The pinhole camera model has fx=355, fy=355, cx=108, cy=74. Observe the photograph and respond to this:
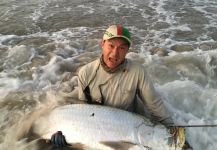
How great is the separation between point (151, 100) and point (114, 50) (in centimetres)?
71

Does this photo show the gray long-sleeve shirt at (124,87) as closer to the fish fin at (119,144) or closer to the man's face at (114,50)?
the man's face at (114,50)

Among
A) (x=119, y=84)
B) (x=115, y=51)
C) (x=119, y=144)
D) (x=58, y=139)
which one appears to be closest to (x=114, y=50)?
(x=115, y=51)

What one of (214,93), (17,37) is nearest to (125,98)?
(214,93)

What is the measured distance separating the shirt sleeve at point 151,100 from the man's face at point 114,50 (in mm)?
312

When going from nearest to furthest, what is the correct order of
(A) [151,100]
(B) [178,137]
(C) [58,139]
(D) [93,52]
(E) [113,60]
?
(B) [178,137] → (C) [58,139] → (E) [113,60] → (A) [151,100] → (D) [93,52]

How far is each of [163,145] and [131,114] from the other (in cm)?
48

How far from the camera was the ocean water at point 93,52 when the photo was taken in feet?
16.9

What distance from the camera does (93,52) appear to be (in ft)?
23.5

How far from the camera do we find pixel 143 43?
300 inches

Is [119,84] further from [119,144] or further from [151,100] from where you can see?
[119,144]

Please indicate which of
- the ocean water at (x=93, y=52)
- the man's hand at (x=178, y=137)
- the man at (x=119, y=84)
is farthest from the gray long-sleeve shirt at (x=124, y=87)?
the ocean water at (x=93, y=52)

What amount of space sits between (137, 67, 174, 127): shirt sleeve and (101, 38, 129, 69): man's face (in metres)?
0.31

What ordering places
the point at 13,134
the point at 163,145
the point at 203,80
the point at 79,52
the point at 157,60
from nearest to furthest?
the point at 163,145 → the point at 13,134 → the point at 203,80 → the point at 157,60 → the point at 79,52

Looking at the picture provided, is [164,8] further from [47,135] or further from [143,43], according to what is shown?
[47,135]
